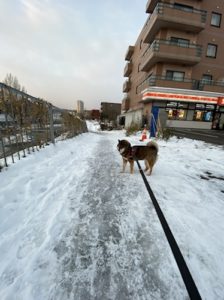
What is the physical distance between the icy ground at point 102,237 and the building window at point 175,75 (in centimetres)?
1789

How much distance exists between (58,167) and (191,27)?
21.4m

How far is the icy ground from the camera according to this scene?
4.30ft

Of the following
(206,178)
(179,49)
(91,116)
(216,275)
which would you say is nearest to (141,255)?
(216,275)

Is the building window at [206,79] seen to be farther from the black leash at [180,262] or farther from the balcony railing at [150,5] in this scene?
the black leash at [180,262]

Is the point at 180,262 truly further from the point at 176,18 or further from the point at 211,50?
the point at 211,50

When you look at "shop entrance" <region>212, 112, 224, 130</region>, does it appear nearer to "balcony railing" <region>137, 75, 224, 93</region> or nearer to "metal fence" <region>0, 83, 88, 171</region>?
"balcony railing" <region>137, 75, 224, 93</region>

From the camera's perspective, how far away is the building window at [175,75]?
18044 mm

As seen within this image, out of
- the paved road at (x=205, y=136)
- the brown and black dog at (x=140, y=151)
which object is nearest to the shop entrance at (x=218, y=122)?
the paved road at (x=205, y=136)

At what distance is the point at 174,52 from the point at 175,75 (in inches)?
100

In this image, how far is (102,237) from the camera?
6.12 ft

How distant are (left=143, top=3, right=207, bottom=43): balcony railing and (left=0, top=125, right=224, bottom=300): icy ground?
19.0 m

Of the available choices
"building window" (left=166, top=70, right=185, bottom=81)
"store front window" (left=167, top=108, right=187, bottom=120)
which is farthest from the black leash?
"building window" (left=166, top=70, right=185, bottom=81)

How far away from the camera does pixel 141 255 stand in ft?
5.33

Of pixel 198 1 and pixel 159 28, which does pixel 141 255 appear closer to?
pixel 159 28
